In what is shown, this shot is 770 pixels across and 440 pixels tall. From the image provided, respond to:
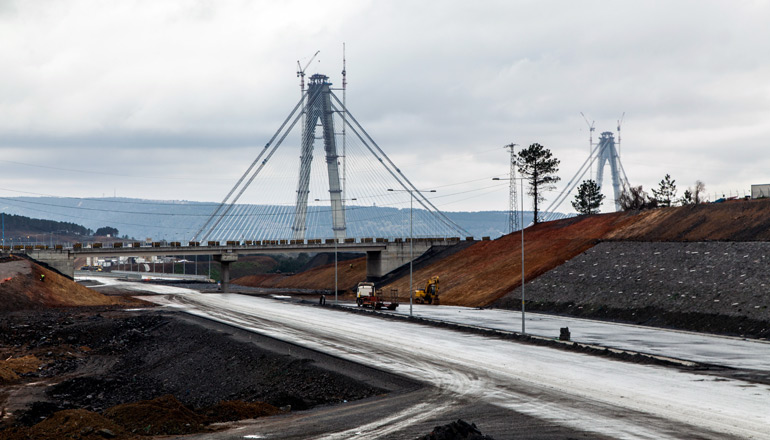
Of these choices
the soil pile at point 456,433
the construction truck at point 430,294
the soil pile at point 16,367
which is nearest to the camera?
the soil pile at point 456,433

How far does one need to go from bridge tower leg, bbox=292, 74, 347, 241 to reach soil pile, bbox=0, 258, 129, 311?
1529 inches

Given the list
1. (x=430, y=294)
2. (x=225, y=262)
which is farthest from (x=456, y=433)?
(x=225, y=262)

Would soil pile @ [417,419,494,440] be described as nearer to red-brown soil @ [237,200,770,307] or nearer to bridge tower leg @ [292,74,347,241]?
red-brown soil @ [237,200,770,307]

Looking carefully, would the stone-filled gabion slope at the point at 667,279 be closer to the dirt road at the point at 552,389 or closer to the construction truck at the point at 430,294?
the construction truck at the point at 430,294

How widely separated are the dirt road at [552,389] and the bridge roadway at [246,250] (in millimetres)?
56109

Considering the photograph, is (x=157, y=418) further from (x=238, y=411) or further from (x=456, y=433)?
(x=456, y=433)

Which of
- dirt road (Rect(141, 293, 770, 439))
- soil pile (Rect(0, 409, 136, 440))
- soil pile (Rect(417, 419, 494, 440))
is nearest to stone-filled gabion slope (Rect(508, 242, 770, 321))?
dirt road (Rect(141, 293, 770, 439))

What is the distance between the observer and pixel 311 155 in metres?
124

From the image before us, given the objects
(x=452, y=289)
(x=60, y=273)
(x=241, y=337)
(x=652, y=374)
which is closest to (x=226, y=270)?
(x=60, y=273)

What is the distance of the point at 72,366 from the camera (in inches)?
1737

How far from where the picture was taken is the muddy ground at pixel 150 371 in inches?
1207

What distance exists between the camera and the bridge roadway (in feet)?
333

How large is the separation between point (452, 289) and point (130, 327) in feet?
148

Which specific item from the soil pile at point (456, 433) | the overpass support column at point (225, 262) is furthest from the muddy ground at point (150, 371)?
the overpass support column at point (225, 262)
